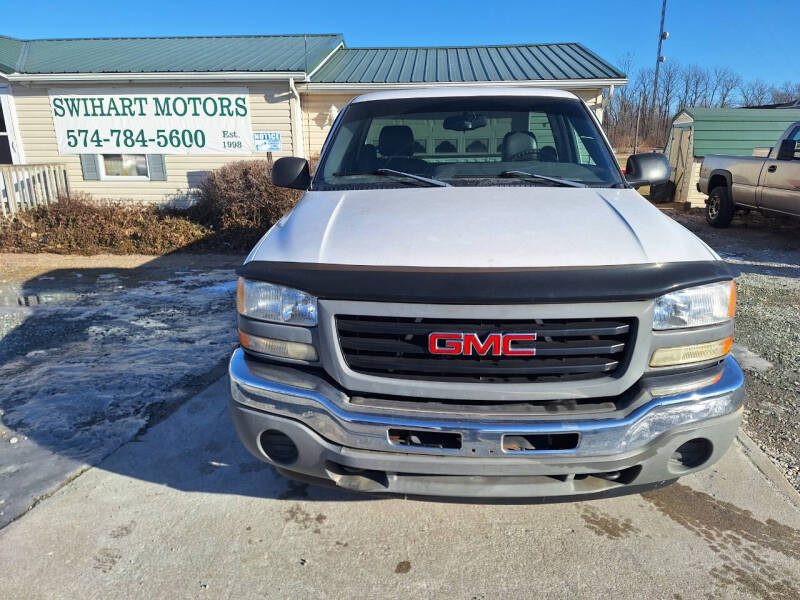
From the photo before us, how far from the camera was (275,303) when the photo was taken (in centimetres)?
212

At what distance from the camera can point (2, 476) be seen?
2.82 m

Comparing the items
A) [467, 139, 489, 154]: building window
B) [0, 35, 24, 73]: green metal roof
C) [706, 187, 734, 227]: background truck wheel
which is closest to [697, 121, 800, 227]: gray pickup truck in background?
[706, 187, 734, 227]: background truck wheel

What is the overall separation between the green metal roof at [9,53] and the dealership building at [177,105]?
0.04m

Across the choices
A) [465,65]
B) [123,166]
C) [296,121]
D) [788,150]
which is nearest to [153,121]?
[123,166]

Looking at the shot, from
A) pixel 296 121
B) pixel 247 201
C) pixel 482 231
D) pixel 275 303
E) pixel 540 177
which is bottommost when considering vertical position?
pixel 247 201

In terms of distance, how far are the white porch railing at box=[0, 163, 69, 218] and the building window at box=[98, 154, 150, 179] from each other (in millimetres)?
920

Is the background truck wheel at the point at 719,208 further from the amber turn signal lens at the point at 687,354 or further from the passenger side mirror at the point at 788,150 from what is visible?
the amber turn signal lens at the point at 687,354

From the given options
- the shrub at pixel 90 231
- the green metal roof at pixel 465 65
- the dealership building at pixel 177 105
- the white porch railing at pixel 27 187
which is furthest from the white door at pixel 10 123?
the green metal roof at pixel 465 65

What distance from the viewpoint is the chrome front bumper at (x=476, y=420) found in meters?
1.92

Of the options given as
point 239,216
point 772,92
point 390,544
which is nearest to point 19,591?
point 390,544

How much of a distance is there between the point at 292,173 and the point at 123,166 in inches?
418

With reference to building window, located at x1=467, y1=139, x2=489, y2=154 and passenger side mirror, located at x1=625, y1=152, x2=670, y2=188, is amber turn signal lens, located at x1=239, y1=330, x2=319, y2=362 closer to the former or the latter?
building window, located at x1=467, y1=139, x2=489, y2=154

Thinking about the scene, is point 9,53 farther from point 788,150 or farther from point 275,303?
point 788,150

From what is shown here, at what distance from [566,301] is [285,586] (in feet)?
5.06
